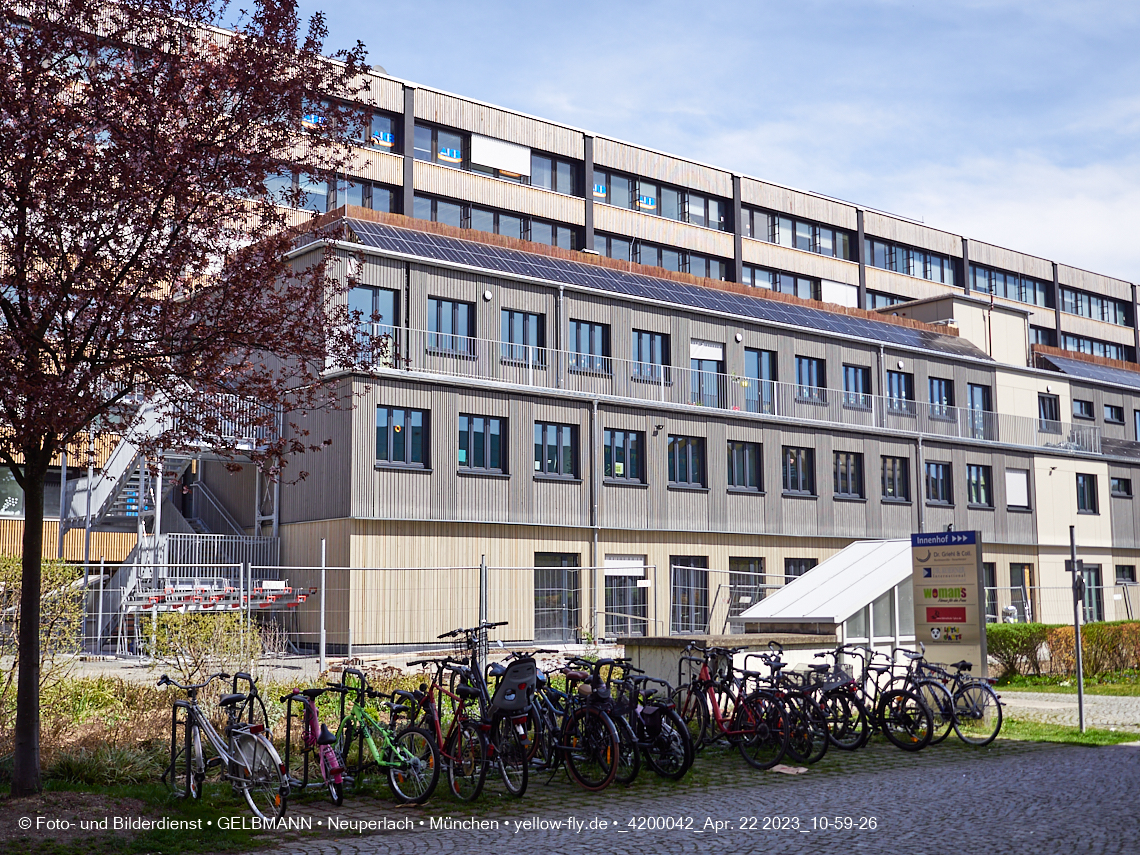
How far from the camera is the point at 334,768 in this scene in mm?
9844

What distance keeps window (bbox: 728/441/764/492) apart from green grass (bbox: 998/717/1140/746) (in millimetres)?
A: 18465

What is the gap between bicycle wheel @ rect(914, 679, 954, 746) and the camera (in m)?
13.5

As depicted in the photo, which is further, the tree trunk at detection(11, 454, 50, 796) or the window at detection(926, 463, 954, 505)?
the window at detection(926, 463, 954, 505)

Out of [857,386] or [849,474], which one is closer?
[849,474]

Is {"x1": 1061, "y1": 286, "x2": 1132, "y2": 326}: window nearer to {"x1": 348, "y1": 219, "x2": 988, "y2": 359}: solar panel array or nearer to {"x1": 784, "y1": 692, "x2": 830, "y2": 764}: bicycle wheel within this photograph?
{"x1": 348, "y1": 219, "x2": 988, "y2": 359}: solar panel array

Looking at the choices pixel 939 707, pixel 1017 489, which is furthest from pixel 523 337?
pixel 1017 489

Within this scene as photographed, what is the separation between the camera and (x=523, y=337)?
31297 millimetres

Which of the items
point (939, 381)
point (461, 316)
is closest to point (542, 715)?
point (461, 316)

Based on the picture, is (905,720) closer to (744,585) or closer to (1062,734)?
(1062,734)

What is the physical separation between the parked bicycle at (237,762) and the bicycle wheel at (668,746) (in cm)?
348

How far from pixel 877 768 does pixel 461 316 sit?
20158mm

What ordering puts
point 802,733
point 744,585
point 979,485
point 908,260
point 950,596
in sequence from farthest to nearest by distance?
point 908,260 → point 979,485 → point 744,585 → point 950,596 → point 802,733

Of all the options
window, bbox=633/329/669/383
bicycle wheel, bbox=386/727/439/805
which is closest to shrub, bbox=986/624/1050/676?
window, bbox=633/329/669/383

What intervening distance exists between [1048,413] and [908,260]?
18843 millimetres
